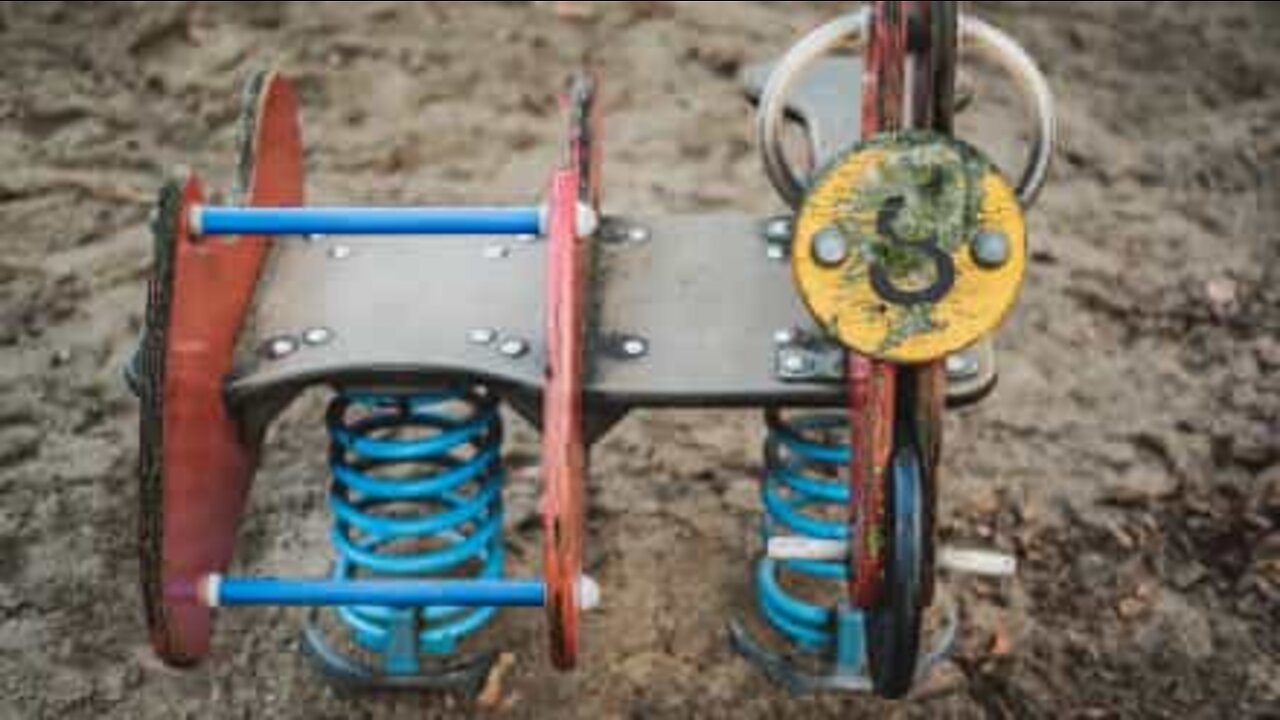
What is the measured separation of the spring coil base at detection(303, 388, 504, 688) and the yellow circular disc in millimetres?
615

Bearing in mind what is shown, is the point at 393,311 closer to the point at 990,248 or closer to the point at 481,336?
the point at 481,336

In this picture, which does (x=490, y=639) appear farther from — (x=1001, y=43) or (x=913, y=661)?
(x=1001, y=43)

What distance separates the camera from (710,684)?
7.64 feet

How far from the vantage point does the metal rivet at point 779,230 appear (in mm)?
2178

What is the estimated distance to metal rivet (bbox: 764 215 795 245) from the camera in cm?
218

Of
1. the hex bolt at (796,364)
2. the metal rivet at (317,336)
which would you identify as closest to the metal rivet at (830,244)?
the hex bolt at (796,364)

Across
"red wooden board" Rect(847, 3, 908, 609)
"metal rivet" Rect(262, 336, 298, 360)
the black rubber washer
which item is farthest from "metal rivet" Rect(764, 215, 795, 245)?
"metal rivet" Rect(262, 336, 298, 360)

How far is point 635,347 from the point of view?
2008 millimetres

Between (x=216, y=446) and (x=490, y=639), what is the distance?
0.61m

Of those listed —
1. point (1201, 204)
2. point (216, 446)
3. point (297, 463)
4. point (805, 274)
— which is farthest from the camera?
point (1201, 204)

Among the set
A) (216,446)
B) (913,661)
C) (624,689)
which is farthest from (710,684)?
(216,446)

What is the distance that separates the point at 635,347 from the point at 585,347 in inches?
2.5

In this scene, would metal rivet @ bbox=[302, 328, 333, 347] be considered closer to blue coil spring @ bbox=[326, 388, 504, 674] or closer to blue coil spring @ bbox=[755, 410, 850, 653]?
blue coil spring @ bbox=[326, 388, 504, 674]

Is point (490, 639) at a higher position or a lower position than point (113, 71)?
lower
